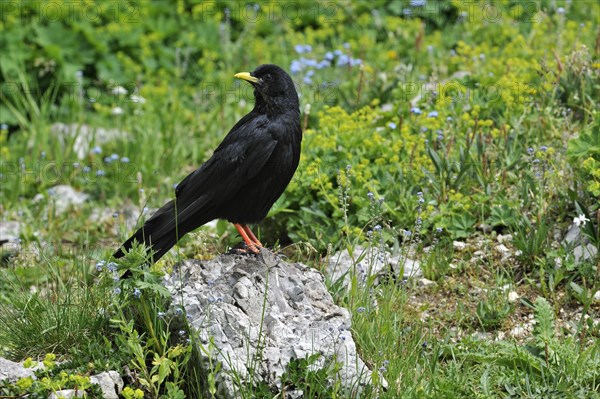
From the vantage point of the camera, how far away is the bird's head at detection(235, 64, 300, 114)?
197 inches

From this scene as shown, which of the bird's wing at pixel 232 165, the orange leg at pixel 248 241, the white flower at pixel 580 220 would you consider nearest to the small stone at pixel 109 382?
the orange leg at pixel 248 241

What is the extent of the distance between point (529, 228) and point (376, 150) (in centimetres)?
128

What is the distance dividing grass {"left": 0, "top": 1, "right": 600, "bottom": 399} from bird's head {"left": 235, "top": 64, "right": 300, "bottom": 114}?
560 mm

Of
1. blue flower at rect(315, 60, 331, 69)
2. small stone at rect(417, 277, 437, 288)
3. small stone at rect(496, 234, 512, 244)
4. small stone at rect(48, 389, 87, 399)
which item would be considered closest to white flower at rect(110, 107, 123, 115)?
blue flower at rect(315, 60, 331, 69)

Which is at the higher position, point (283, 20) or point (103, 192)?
point (283, 20)

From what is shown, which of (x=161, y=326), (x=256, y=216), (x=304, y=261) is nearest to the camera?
(x=161, y=326)

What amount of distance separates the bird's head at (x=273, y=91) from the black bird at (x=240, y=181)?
0.04 ft

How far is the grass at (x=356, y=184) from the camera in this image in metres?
4.16

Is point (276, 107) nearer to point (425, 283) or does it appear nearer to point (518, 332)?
point (425, 283)

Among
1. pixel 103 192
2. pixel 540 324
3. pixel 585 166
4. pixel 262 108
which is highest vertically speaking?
pixel 262 108

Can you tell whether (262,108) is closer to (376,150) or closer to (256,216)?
(256,216)

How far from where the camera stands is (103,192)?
7.14 m

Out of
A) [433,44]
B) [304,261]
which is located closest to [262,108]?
[304,261]

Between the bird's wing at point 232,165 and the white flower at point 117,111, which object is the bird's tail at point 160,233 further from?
the white flower at point 117,111
